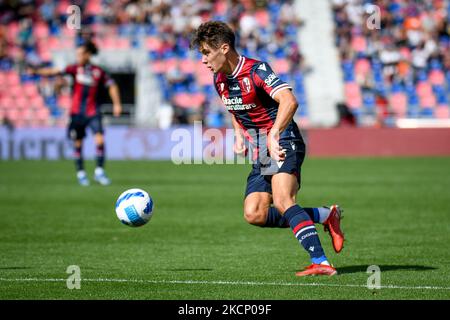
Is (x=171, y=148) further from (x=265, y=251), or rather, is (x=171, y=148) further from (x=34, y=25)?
(x=265, y=251)

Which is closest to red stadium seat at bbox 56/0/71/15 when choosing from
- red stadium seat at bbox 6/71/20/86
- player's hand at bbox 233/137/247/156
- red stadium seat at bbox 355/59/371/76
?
red stadium seat at bbox 6/71/20/86

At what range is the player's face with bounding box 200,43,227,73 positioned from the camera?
8125 millimetres

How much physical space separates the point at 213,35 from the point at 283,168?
1.34 metres

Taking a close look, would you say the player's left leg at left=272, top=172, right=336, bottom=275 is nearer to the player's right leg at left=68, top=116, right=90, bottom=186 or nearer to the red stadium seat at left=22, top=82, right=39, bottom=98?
the player's right leg at left=68, top=116, right=90, bottom=186

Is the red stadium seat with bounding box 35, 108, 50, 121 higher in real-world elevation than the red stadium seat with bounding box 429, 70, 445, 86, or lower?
lower

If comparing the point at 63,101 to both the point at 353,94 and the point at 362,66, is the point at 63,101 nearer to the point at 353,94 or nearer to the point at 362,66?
the point at 353,94

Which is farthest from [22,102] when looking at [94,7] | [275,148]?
[275,148]

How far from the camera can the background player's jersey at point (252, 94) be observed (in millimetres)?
8086

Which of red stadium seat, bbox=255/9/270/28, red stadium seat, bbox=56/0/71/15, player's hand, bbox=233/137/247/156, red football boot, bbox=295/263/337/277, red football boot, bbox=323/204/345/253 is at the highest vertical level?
red stadium seat, bbox=56/0/71/15

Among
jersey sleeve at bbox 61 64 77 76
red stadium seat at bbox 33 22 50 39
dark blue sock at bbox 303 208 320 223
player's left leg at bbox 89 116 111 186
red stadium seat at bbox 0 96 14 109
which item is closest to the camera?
dark blue sock at bbox 303 208 320 223

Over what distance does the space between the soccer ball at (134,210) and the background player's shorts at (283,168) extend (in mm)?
1031

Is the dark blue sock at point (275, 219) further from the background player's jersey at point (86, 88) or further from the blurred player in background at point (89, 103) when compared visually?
the background player's jersey at point (86, 88)

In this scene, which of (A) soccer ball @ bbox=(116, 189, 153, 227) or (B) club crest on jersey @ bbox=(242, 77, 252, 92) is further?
(A) soccer ball @ bbox=(116, 189, 153, 227)

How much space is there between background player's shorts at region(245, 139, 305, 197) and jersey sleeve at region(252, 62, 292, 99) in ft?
1.74
